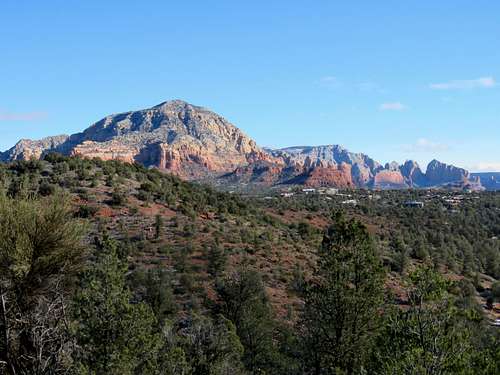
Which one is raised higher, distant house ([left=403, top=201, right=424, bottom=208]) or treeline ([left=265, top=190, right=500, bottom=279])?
distant house ([left=403, top=201, right=424, bottom=208])

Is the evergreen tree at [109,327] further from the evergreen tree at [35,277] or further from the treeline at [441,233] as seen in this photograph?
the treeline at [441,233]

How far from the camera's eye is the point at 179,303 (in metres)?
26.5

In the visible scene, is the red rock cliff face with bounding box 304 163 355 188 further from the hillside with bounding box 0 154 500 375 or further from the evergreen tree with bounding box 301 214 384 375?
the evergreen tree with bounding box 301 214 384 375

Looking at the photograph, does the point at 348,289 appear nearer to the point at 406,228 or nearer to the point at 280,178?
the point at 406,228

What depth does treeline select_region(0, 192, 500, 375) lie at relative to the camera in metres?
9.53

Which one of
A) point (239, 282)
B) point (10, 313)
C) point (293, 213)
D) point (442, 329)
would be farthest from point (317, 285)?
point (293, 213)

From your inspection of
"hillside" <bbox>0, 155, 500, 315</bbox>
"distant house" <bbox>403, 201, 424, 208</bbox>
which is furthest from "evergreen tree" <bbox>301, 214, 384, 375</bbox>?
"distant house" <bbox>403, 201, 424, 208</bbox>

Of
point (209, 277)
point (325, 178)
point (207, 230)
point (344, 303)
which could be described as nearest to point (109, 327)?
point (344, 303)

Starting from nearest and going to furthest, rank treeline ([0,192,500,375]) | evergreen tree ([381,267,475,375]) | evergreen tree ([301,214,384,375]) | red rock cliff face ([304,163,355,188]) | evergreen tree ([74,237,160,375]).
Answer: evergreen tree ([381,267,475,375]), treeline ([0,192,500,375]), evergreen tree ([74,237,160,375]), evergreen tree ([301,214,384,375]), red rock cliff face ([304,163,355,188])

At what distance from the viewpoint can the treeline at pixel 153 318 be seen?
953 cm

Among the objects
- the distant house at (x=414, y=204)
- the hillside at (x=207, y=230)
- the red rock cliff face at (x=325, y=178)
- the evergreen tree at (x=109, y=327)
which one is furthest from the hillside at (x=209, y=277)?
the red rock cliff face at (x=325, y=178)

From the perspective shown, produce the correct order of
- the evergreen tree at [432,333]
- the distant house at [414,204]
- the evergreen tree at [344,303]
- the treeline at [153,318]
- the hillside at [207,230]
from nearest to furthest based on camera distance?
the evergreen tree at [432,333]
the treeline at [153,318]
the evergreen tree at [344,303]
the hillside at [207,230]
the distant house at [414,204]

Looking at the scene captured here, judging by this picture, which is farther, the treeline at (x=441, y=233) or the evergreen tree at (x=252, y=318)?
the treeline at (x=441, y=233)

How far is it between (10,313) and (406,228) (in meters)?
68.5
